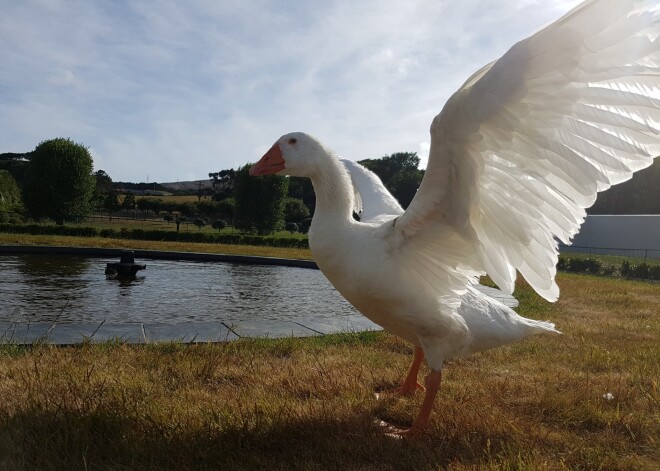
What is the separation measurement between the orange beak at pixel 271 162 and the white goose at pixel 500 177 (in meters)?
0.01

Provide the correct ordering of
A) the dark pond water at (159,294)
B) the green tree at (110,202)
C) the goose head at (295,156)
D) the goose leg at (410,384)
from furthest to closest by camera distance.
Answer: the green tree at (110,202) → the dark pond water at (159,294) → the goose leg at (410,384) → the goose head at (295,156)

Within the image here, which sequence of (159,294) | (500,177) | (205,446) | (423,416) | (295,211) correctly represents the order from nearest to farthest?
(205,446)
(500,177)
(423,416)
(159,294)
(295,211)

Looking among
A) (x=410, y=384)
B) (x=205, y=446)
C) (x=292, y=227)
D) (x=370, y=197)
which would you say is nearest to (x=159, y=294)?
(x=370, y=197)

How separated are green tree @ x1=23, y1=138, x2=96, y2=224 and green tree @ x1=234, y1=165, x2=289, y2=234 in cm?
1120

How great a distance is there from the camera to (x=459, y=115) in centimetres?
281

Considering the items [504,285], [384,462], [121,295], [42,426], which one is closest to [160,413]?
[42,426]

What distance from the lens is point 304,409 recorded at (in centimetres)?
343

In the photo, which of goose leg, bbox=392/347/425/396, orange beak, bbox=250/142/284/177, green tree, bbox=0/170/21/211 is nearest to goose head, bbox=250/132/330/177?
orange beak, bbox=250/142/284/177

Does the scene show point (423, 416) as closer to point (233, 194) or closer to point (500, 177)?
point (500, 177)

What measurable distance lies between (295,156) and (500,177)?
146 cm

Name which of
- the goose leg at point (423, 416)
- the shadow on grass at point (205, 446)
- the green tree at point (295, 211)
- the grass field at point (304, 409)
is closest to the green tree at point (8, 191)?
the green tree at point (295, 211)

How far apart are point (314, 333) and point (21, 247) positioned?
48.5 feet

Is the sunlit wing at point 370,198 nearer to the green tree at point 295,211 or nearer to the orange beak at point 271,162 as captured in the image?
the orange beak at point 271,162

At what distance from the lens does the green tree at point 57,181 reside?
117 ft
